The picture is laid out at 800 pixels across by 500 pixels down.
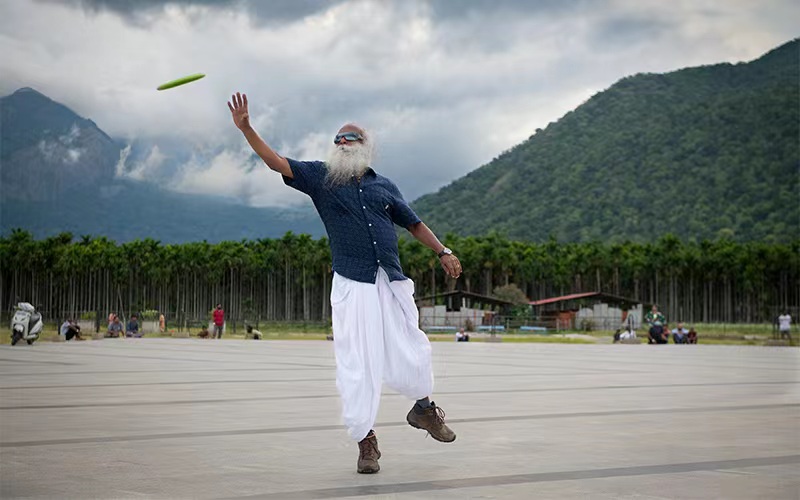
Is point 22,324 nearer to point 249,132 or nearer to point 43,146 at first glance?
point 43,146

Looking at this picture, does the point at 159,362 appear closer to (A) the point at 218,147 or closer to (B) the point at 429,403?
(B) the point at 429,403

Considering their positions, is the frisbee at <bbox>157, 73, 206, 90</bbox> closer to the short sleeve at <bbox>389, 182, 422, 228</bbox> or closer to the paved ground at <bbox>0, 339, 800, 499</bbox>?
the short sleeve at <bbox>389, 182, 422, 228</bbox>

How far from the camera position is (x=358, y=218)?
23.7 ft

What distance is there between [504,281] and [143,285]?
42.2 m

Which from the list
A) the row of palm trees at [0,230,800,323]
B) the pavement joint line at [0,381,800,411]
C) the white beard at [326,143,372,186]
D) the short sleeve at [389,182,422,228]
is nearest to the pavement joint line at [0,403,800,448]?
the short sleeve at [389,182,422,228]

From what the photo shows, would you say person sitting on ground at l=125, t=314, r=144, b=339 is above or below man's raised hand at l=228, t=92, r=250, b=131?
below

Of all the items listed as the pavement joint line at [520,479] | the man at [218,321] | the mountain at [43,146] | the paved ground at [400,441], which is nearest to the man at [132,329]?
the man at [218,321]

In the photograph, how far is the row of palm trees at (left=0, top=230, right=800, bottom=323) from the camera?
117 meters

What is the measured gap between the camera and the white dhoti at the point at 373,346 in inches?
267

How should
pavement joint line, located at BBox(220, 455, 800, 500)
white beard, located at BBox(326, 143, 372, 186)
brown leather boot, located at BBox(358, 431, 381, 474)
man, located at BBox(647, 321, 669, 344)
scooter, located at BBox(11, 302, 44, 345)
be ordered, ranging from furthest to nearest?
man, located at BBox(647, 321, 669, 344) < scooter, located at BBox(11, 302, 44, 345) < white beard, located at BBox(326, 143, 372, 186) < brown leather boot, located at BBox(358, 431, 381, 474) < pavement joint line, located at BBox(220, 455, 800, 500)

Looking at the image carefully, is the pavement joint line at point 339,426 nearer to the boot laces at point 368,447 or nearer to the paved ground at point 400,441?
the paved ground at point 400,441

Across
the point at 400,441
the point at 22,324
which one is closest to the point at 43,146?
the point at 22,324

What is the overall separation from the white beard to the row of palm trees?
107763 millimetres

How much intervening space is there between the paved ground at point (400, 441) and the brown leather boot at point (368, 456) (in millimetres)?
99
